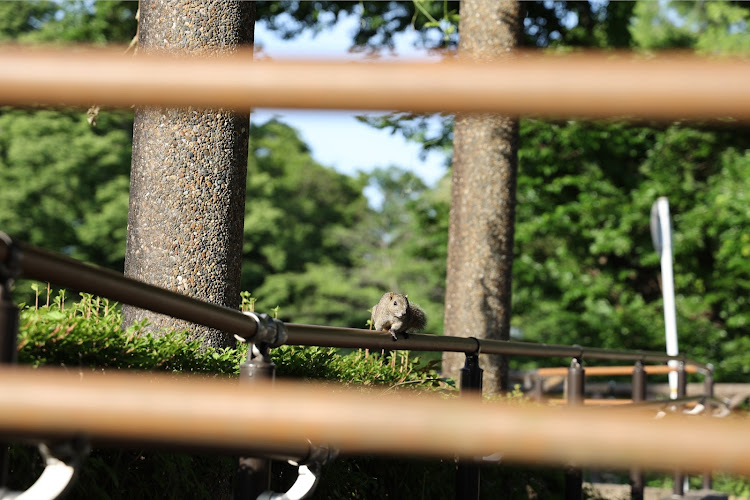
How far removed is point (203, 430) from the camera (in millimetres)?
878

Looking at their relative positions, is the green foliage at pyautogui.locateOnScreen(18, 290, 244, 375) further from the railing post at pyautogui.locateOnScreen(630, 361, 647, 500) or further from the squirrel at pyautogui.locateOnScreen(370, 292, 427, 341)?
the railing post at pyautogui.locateOnScreen(630, 361, 647, 500)

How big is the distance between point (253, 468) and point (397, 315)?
5.62 ft

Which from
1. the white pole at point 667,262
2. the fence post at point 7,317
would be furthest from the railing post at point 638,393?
the fence post at point 7,317

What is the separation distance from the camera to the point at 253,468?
2104mm

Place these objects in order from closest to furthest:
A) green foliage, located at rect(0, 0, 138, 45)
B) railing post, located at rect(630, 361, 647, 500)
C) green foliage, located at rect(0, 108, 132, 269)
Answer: railing post, located at rect(630, 361, 647, 500), green foliage, located at rect(0, 0, 138, 45), green foliage, located at rect(0, 108, 132, 269)

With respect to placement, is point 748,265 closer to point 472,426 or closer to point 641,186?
point 641,186

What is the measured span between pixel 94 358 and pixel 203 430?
1851 mm

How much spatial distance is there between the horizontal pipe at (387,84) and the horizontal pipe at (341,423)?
0.90 feet

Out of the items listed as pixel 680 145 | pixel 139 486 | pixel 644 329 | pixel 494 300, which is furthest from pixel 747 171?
pixel 139 486

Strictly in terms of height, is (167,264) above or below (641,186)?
below

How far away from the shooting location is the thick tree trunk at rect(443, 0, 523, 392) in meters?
7.27

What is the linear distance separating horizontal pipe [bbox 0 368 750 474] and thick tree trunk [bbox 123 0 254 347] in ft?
11.7

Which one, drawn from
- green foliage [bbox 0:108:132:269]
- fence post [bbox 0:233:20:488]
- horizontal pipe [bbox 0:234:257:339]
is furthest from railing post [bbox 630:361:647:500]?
green foliage [bbox 0:108:132:269]

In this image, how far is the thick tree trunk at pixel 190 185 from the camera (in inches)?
176
